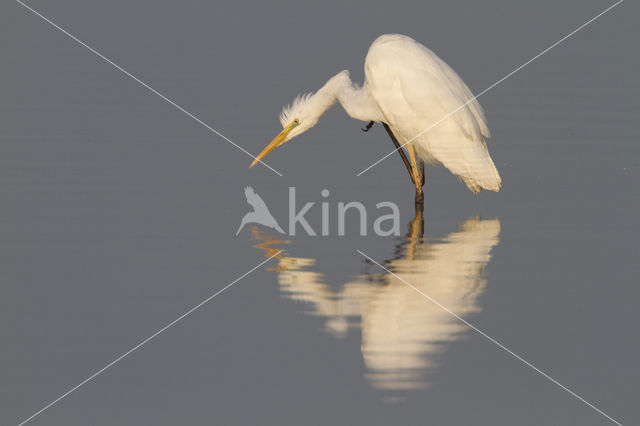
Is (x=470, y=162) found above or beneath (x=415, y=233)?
above

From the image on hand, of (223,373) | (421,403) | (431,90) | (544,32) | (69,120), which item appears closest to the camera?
(421,403)

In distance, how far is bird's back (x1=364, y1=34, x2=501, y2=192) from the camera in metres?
12.0

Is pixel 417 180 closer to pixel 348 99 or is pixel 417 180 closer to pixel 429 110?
pixel 429 110

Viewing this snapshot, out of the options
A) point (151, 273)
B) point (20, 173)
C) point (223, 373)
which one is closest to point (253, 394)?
point (223, 373)

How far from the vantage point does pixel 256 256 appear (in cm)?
983

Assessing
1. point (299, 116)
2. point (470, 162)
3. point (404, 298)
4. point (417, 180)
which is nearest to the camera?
point (404, 298)

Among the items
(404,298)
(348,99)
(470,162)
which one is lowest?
(404,298)

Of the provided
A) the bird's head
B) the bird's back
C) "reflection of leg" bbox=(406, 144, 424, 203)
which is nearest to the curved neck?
the bird's head

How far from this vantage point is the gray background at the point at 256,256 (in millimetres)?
6676

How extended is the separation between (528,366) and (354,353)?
3.47 feet

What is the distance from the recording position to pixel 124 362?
717 cm

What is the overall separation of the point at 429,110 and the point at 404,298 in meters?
4.00

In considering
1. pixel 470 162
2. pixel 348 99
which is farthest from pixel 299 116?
pixel 470 162

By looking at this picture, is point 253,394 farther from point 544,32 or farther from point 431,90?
point 544,32
